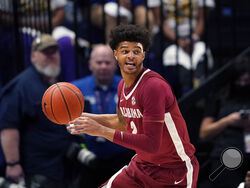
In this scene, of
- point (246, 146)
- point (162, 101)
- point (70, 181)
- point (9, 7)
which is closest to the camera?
point (162, 101)

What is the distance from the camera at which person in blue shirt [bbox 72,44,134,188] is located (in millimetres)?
5699

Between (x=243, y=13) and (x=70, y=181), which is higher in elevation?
(x=243, y=13)

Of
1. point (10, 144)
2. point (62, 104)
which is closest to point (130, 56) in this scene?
point (62, 104)

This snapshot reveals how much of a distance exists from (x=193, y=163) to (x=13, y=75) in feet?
10.9

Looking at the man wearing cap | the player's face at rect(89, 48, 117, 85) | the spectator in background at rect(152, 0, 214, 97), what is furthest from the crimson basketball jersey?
the spectator in background at rect(152, 0, 214, 97)

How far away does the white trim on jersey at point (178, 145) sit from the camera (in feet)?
12.6

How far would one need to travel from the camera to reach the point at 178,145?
3.93 metres

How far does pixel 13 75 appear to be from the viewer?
668cm

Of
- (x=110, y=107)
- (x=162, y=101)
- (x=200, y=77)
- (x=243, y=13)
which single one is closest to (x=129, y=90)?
(x=162, y=101)

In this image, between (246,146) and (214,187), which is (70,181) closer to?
(214,187)

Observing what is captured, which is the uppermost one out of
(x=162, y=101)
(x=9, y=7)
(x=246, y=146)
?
(x=9, y=7)

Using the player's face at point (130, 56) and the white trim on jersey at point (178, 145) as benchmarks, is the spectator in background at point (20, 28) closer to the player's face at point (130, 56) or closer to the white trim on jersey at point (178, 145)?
the player's face at point (130, 56)

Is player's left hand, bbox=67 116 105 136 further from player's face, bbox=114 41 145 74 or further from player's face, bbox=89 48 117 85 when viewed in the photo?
player's face, bbox=89 48 117 85

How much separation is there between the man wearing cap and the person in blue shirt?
35 centimetres
